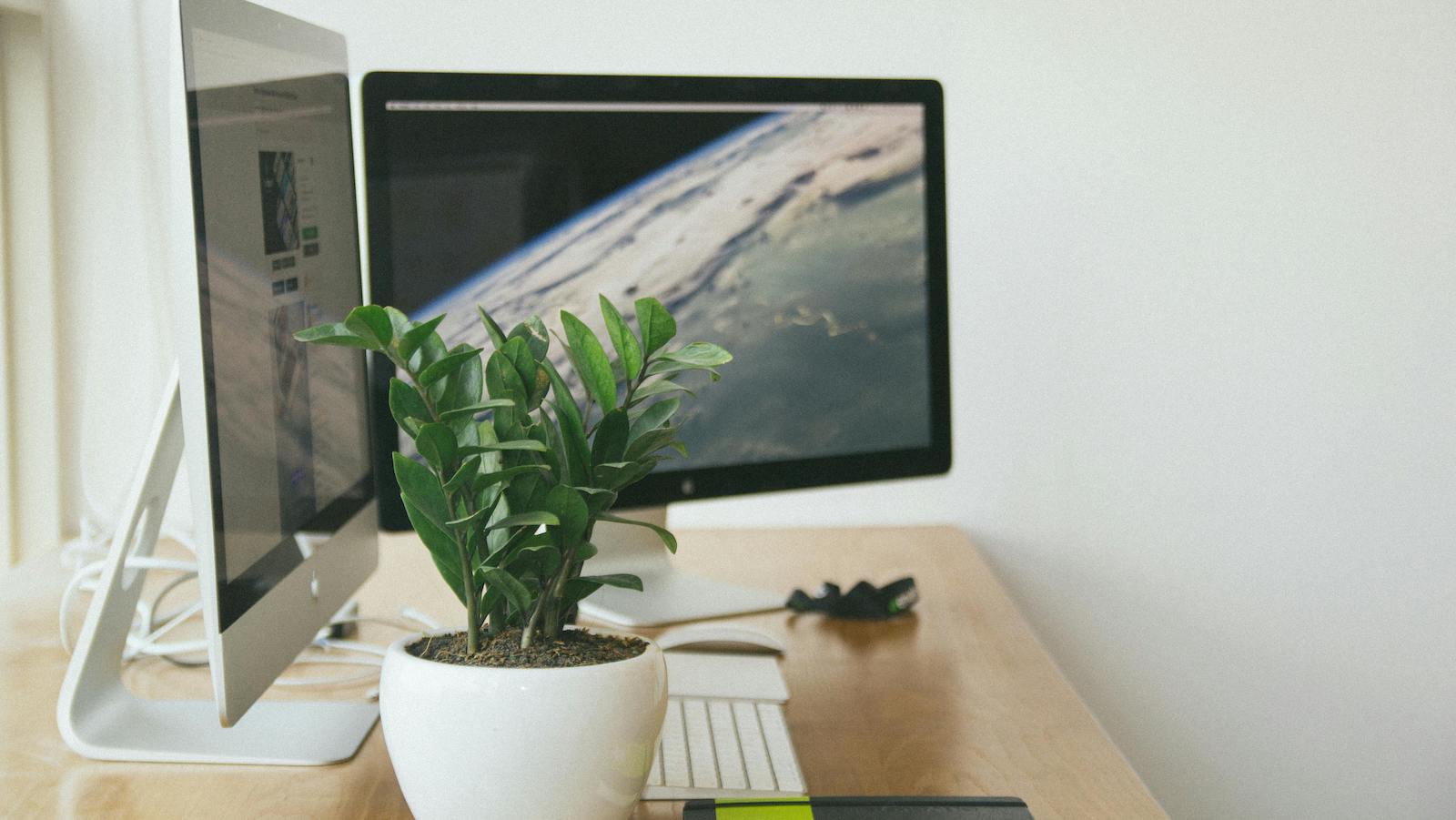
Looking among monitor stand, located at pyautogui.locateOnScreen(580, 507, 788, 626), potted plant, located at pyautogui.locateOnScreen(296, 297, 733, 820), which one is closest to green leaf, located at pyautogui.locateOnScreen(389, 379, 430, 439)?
potted plant, located at pyautogui.locateOnScreen(296, 297, 733, 820)

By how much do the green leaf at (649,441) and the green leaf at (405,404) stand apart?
116 millimetres

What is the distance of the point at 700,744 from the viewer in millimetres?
851

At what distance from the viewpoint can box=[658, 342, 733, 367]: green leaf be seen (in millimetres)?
635

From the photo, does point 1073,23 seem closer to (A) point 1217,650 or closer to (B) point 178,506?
(A) point 1217,650

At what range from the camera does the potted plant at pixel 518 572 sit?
61 cm

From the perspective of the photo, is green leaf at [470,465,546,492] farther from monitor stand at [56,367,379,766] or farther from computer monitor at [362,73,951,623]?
computer monitor at [362,73,951,623]

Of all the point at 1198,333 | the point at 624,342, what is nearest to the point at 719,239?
the point at 624,342

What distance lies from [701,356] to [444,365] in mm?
136

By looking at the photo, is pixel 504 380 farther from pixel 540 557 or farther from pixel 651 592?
pixel 651 592

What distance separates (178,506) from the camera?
164 cm

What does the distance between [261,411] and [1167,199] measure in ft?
4.10

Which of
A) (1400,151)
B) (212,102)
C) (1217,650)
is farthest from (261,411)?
(1400,151)

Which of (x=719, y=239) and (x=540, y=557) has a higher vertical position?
(x=719, y=239)

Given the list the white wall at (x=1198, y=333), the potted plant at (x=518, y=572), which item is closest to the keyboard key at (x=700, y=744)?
the potted plant at (x=518, y=572)
